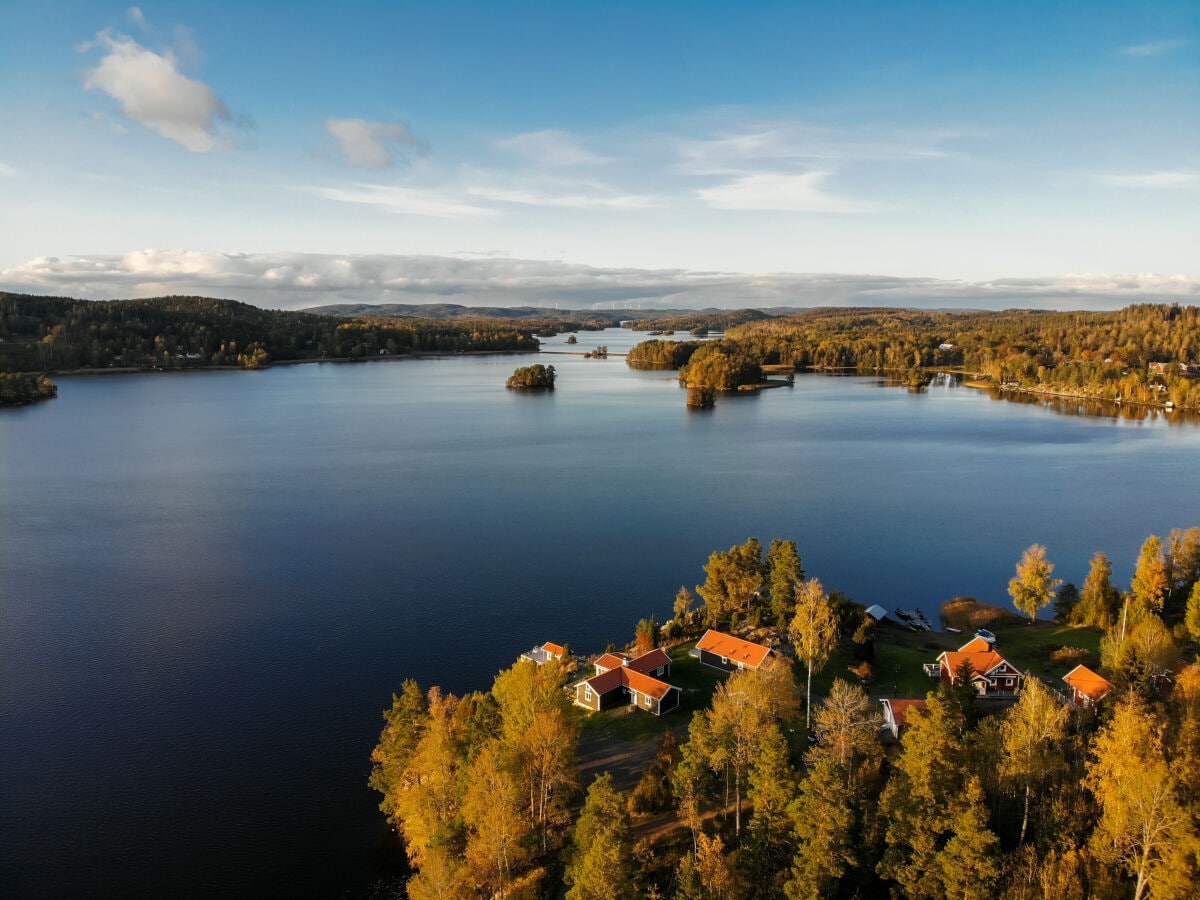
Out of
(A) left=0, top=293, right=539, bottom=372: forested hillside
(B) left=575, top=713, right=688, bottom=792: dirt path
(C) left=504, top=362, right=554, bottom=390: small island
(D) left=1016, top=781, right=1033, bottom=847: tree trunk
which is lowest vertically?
(B) left=575, top=713, right=688, bottom=792: dirt path

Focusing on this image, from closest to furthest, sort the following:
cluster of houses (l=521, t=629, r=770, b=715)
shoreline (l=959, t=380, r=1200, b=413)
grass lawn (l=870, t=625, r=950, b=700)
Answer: cluster of houses (l=521, t=629, r=770, b=715) < grass lawn (l=870, t=625, r=950, b=700) < shoreline (l=959, t=380, r=1200, b=413)

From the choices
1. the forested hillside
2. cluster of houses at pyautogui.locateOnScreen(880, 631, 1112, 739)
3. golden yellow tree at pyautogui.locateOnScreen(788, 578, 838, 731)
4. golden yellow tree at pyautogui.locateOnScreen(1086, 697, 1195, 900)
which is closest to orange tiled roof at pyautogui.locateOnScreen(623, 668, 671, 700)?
golden yellow tree at pyautogui.locateOnScreen(788, 578, 838, 731)

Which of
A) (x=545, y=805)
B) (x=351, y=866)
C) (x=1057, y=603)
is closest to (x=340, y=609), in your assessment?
(x=351, y=866)

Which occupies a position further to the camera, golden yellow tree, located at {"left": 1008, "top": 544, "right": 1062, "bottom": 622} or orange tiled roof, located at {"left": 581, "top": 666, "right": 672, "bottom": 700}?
golden yellow tree, located at {"left": 1008, "top": 544, "right": 1062, "bottom": 622}

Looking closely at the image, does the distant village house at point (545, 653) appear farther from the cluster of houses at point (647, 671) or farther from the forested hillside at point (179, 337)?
the forested hillside at point (179, 337)

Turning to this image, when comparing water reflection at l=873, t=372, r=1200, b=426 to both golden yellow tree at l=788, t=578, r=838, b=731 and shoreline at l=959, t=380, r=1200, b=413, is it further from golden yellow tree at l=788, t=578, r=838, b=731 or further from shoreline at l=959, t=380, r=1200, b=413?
golden yellow tree at l=788, t=578, r=838, b=731

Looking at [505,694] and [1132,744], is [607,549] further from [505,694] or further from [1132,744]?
[1132,744]

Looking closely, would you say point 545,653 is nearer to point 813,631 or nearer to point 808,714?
point 813,631

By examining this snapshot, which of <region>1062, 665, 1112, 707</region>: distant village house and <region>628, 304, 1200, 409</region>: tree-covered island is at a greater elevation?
<region>628, 304, 1200, 409</region>: tree-covered island
